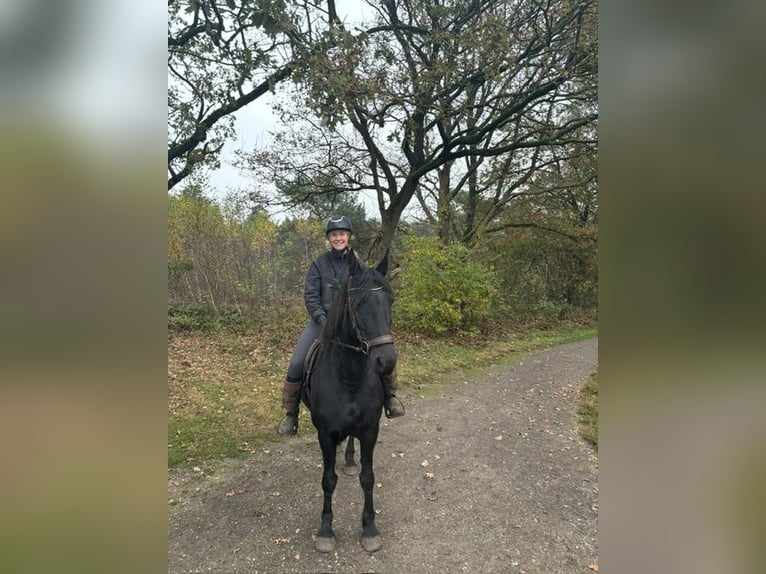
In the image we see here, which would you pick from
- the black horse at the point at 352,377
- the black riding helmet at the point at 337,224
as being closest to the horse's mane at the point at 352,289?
the black horse at the point at 352,377

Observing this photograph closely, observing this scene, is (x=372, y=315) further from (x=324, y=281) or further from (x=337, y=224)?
(x=337, y=224)

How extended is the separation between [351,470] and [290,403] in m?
1.17

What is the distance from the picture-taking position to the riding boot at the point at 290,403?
4.20m

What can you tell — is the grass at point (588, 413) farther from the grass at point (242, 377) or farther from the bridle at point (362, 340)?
the bridle at point (362, 340)

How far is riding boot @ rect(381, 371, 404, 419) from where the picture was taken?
3.69 m

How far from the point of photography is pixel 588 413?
7.05 metres

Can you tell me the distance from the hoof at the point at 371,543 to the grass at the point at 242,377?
2.45m

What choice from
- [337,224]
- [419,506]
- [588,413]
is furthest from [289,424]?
[588,413]

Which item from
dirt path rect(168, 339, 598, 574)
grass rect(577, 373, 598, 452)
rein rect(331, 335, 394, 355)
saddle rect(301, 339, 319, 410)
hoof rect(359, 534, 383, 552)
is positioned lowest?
grass rect(577, 373, 598, 452)

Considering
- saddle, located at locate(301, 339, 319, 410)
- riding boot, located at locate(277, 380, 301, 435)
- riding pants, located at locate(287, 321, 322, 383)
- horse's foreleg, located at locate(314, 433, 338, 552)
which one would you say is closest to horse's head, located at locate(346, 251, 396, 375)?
saddle, located at locate(301, 339, 319, 410)

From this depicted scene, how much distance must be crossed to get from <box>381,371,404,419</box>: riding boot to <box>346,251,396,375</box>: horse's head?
66 centimetres

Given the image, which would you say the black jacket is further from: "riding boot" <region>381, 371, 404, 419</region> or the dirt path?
the dirt path

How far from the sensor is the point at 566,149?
14.0 meters
